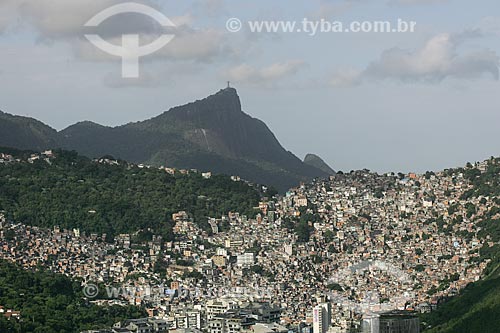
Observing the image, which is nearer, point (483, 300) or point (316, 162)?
point (483, 300)

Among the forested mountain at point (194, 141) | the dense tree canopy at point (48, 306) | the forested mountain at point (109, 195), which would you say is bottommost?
the dense tree canopy at point (48, 306)

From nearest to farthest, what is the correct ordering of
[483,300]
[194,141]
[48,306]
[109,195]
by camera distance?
[48,306] < [483,300] < [109,195] < [194,141]

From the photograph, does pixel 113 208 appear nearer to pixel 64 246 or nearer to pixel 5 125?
pixel 64 246

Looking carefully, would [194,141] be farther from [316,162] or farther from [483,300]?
[483,300]

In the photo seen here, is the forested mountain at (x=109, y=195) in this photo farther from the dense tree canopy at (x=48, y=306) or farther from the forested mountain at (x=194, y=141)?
the forested mountain at (x=194, y=141)

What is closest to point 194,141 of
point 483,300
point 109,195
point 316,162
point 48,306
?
point 316,162

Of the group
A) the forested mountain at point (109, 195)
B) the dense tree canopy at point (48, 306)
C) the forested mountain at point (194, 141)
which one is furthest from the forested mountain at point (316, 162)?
the dense tree canopy at point (48, 306)

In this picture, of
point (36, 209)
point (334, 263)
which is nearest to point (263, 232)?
point (334, 263)

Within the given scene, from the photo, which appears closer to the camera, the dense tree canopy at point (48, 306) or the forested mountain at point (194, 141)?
the dense tree canopy at point (48, 306)
